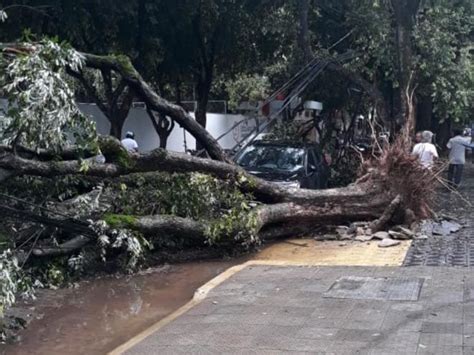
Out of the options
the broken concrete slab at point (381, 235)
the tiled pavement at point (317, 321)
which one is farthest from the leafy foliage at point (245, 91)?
the tiled pavement at point (317, 321)

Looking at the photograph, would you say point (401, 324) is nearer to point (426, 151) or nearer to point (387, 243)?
point (387, 243)

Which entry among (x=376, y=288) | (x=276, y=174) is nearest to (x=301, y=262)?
(x=376, y=288)

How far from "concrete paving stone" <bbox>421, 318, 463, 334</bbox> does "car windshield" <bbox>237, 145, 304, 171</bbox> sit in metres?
→ 8.87

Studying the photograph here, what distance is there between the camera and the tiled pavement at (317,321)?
6.25 metres

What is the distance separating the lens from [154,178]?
449 inches

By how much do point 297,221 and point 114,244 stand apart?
4056mm

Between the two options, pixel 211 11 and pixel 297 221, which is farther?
pixel 211 11

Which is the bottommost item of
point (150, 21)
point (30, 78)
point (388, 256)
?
point (388, 256)

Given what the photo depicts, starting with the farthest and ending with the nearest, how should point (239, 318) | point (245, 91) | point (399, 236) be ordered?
point (245, 91)
point (399, 236)
point (239, 318)

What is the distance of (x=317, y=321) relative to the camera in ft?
23.2

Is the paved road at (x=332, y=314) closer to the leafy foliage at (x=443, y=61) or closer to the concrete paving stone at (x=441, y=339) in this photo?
the concrete paving stone at (x=441, y=339)

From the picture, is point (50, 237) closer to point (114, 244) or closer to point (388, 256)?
point (114, 244)

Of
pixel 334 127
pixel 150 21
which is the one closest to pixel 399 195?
pixel 150 21

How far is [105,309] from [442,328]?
12.9ft
